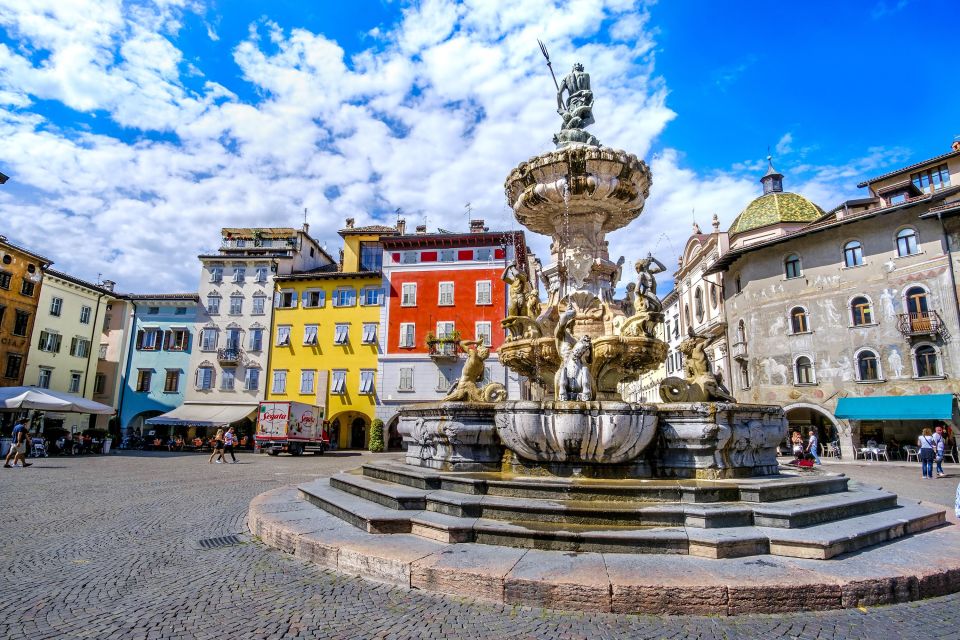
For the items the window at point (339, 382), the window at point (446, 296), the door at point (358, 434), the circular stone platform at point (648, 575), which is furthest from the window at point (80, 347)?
the circular stone platform at point (648, 575)

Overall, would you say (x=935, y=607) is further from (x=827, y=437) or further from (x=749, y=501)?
(x=827, y=437)

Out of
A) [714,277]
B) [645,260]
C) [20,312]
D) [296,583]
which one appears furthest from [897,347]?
[20,312]

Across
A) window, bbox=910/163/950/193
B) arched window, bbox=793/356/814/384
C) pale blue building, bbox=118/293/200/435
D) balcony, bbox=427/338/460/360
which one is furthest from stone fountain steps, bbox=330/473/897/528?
pale blue building, bbox=118/293/200/435

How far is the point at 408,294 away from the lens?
3750 cm

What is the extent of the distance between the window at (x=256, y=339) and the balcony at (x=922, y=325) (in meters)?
38.4

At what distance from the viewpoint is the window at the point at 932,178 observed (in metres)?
30.3

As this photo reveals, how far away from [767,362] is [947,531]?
2592cm

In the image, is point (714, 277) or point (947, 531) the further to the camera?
point (714, 277)

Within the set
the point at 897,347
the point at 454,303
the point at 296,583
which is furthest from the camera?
the point at 454,303

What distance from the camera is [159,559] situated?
19.1 feet

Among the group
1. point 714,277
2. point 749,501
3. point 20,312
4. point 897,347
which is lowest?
point 749,501

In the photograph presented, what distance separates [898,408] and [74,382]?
162 ft

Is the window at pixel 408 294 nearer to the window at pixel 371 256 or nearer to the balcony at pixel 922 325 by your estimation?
the window at pixel 371 256

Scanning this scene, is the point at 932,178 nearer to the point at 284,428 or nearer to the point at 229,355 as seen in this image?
the point at 284,428
